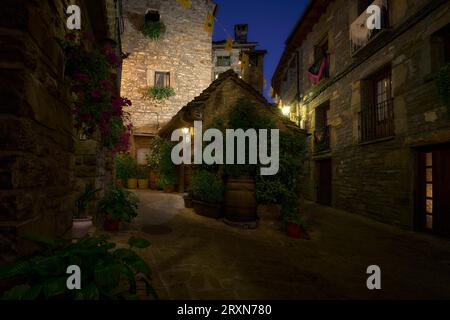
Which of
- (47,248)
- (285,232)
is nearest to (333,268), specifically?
(285,232)

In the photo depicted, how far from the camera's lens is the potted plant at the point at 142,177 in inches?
455

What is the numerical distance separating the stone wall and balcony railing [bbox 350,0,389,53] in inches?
350

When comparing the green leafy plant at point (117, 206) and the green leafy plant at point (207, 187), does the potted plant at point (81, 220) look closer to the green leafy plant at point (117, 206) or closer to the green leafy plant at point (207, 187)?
the green leafy plant at point (117, 206)

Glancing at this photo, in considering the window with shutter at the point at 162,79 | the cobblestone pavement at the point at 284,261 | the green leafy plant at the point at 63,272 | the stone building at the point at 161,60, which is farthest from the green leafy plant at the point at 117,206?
the window with shutter at the point at 162,79

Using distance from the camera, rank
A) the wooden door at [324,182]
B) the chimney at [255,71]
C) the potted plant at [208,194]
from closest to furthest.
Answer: the potted plant at [208,194] → the wooden door at [324,182] → the chimney at [255,71]

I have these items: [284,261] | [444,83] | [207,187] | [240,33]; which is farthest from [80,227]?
[240,33]

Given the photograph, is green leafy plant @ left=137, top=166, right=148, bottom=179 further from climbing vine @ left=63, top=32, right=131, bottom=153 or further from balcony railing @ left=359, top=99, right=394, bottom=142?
balcony railing @ left=359, top=99, right=394, bottom=142

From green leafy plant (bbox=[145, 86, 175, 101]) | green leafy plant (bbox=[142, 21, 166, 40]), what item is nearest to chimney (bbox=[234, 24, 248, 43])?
green leafy plant (bbox=[142, 21, 166, 40])

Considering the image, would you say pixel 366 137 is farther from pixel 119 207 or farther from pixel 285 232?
pixel 119 207

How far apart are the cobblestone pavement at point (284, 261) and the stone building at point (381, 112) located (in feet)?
3.69

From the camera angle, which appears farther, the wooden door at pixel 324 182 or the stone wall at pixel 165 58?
the stone wall at pixel 165 58

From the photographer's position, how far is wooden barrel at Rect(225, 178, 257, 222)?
5324 mm
